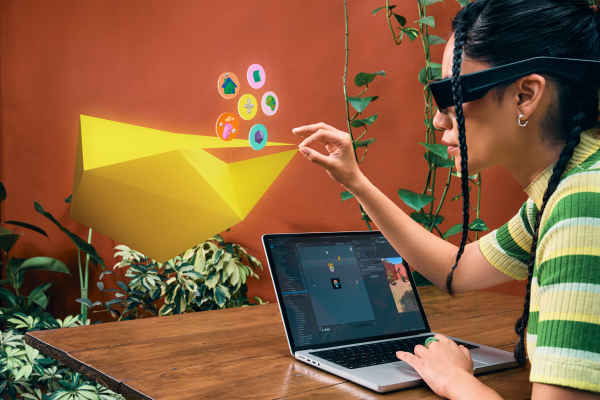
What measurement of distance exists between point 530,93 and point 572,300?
0.30m

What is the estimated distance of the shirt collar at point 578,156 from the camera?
708 millimetres

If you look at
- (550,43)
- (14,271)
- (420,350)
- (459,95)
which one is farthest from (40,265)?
(550,43)

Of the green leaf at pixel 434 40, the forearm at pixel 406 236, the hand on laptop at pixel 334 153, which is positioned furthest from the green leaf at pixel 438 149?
the hand on laptop at pixel 334 153

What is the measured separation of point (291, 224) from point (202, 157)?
90 cm

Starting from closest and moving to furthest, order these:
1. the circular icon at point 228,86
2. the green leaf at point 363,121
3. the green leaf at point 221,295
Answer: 1. the green leaf at point 363,121
2. the green leaf at point 221,295
3. the circular icon at point 228,86

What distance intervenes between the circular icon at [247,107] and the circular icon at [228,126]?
0.06 meters

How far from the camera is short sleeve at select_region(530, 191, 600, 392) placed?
0.58 meters

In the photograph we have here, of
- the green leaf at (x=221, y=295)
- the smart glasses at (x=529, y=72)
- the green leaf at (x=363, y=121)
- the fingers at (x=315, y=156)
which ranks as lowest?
the green leaf at (x=221, y=295)

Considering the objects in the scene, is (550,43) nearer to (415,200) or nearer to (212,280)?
(415,200)

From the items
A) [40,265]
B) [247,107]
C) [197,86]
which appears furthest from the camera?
[40,265]

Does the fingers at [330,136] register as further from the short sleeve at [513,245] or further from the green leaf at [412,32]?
the green leaf at [412,32]

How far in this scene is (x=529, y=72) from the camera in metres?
0.71

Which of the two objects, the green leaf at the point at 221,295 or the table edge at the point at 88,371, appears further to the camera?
the green leaf at the point at 221,295

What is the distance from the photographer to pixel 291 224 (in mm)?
2826
